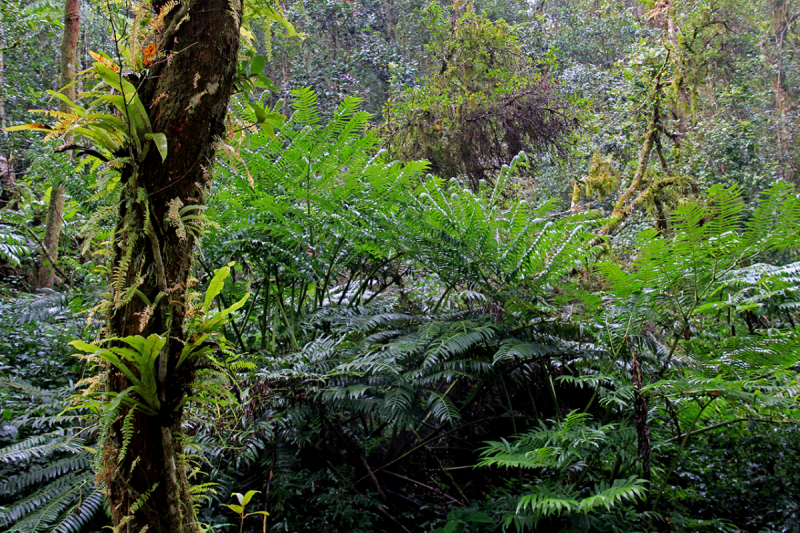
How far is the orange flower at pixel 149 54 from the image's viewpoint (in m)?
0.98

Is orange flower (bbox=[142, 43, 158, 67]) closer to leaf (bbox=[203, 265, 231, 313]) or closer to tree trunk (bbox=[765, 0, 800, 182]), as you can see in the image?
leaf (bbox=[203, 265, 231, 313])

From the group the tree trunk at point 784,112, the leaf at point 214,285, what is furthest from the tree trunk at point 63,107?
the tree trunk at point 784,112

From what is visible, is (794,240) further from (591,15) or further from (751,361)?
(591,15)

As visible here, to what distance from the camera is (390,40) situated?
13586 mm

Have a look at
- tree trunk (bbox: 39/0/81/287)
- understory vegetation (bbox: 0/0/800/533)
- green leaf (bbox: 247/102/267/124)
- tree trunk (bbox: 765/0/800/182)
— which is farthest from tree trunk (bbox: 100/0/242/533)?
tree trunk (bbox: 765/0/800/182)

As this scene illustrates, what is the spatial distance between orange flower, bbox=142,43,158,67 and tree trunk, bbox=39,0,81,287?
3260 mm

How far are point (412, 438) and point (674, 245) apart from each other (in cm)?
148

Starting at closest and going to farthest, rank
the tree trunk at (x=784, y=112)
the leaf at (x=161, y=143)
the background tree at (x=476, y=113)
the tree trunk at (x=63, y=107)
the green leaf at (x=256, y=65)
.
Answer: the leaf at (x=161, y=143) < the green leaf at (x=256, y=65) < the tree trunk at (x=63, y=107) < the background tree at (x=476, y=113) < the tree trunk at (x=784, y=112)

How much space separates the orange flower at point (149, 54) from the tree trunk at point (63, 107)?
3260 mm

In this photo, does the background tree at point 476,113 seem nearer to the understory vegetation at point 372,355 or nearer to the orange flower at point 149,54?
the understory vegetation at point 372,355

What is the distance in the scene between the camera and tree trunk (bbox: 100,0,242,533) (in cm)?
89

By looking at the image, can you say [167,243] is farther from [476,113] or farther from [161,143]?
[476,113]

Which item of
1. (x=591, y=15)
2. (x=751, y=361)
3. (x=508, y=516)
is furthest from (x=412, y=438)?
(x=591, y=15)

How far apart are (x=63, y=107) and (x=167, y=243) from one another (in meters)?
4.11
